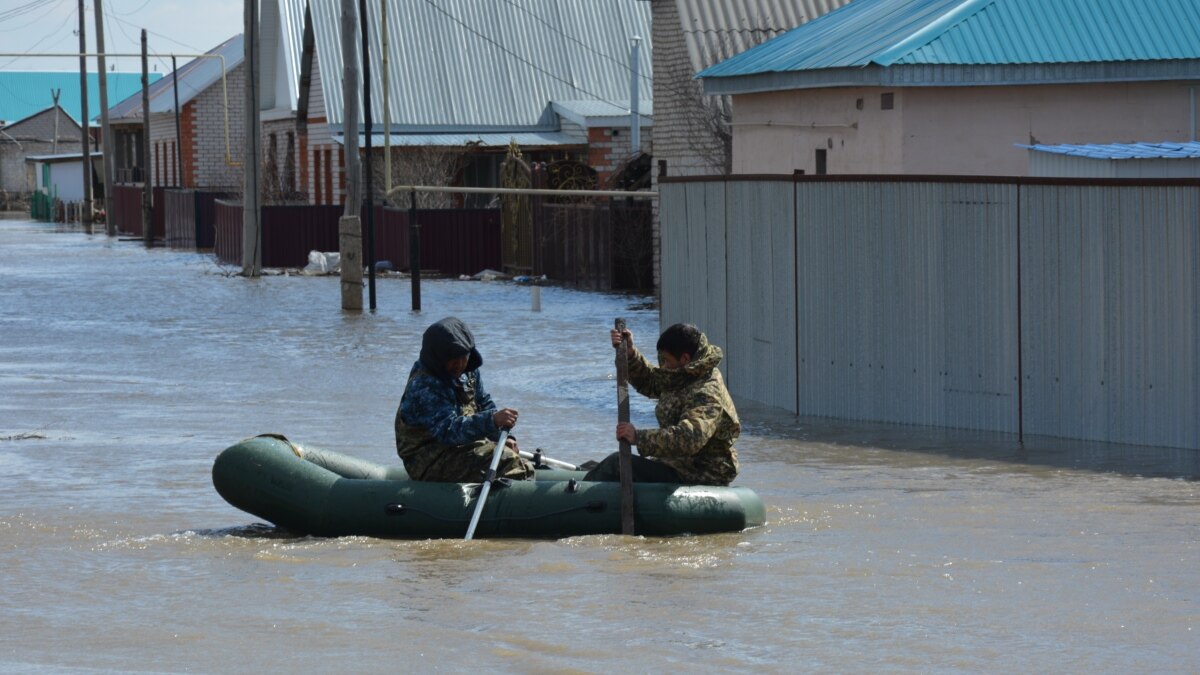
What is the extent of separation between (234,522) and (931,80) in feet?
37.0

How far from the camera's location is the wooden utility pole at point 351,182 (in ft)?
92.2

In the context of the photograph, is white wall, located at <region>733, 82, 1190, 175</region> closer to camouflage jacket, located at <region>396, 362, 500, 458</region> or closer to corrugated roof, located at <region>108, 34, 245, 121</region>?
camouflage jacket, located at <region>396, 362, 500, 458</region>

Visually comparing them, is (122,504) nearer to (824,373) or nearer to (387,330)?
(824,373)

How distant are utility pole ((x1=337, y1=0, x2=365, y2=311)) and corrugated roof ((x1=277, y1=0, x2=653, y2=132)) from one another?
628 inches

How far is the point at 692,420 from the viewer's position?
36.0 feet

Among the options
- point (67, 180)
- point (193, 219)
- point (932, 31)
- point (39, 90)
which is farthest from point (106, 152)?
point (39, 90)

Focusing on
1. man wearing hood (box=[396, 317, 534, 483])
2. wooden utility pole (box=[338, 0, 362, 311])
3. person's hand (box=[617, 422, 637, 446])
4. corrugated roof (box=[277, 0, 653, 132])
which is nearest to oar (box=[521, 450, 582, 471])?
man wearing hood (box=[396, 317, 534, 483])

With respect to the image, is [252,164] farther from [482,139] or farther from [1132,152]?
[1132,152]

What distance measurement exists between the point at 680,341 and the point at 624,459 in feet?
2.41

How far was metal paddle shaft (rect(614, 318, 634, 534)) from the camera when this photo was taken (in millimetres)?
10914

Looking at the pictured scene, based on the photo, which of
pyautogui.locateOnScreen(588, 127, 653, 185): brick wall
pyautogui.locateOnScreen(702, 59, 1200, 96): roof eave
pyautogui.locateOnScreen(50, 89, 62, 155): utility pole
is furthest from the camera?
pyautogui.locateOnScreen(50, 89, 62, 155): utility pole

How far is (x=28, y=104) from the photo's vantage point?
128 metres

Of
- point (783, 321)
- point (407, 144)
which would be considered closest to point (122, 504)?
point (783, 321)

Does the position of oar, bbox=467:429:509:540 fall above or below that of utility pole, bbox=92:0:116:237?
below
